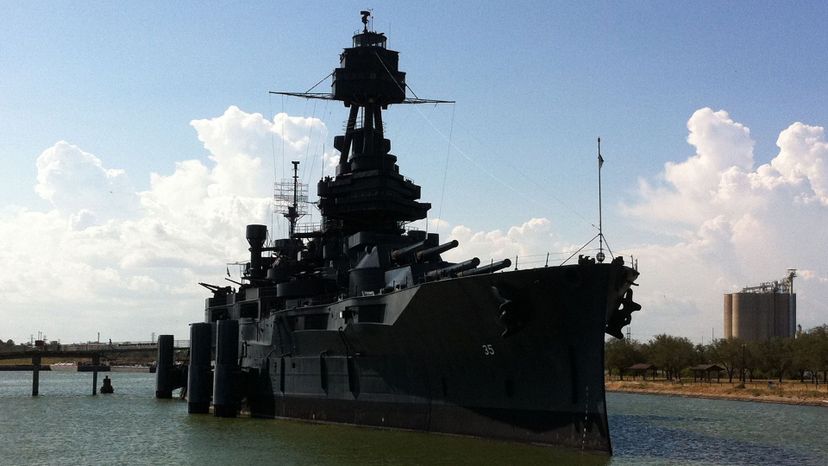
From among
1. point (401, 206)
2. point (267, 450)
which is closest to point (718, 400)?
point (401, 206)

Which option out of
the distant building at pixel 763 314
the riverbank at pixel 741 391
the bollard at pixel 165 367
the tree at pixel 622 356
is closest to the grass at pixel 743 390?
the riverbank at pixel 741 391

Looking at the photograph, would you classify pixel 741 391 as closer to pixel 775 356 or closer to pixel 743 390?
pixel 743 390

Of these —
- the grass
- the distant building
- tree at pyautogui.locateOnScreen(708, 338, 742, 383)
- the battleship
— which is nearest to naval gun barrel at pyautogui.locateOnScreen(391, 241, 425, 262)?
the battleship

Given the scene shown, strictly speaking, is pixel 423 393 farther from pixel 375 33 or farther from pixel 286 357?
pixel 375 33

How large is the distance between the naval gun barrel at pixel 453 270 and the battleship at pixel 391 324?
109 millimetres

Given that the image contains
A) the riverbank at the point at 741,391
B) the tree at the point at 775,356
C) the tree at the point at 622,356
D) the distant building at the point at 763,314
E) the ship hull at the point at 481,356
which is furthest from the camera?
the distant building at the point at 763,314

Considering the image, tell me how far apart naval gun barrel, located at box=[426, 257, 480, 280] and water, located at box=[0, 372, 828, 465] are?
584 centimetres

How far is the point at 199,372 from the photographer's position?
155 ft

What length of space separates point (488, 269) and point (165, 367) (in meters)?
35.7

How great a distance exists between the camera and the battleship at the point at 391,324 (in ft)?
92.7

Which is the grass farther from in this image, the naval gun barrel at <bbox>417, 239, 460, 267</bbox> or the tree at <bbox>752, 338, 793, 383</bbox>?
the naval gun barrel at <bbox>417, 239, 460, 267</bbox>

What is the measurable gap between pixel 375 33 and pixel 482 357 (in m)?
22.3

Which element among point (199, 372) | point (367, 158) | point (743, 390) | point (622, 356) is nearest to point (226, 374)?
point (199, 372)

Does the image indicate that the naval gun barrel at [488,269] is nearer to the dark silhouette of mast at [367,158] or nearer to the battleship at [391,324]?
the battleship at [391,324]
